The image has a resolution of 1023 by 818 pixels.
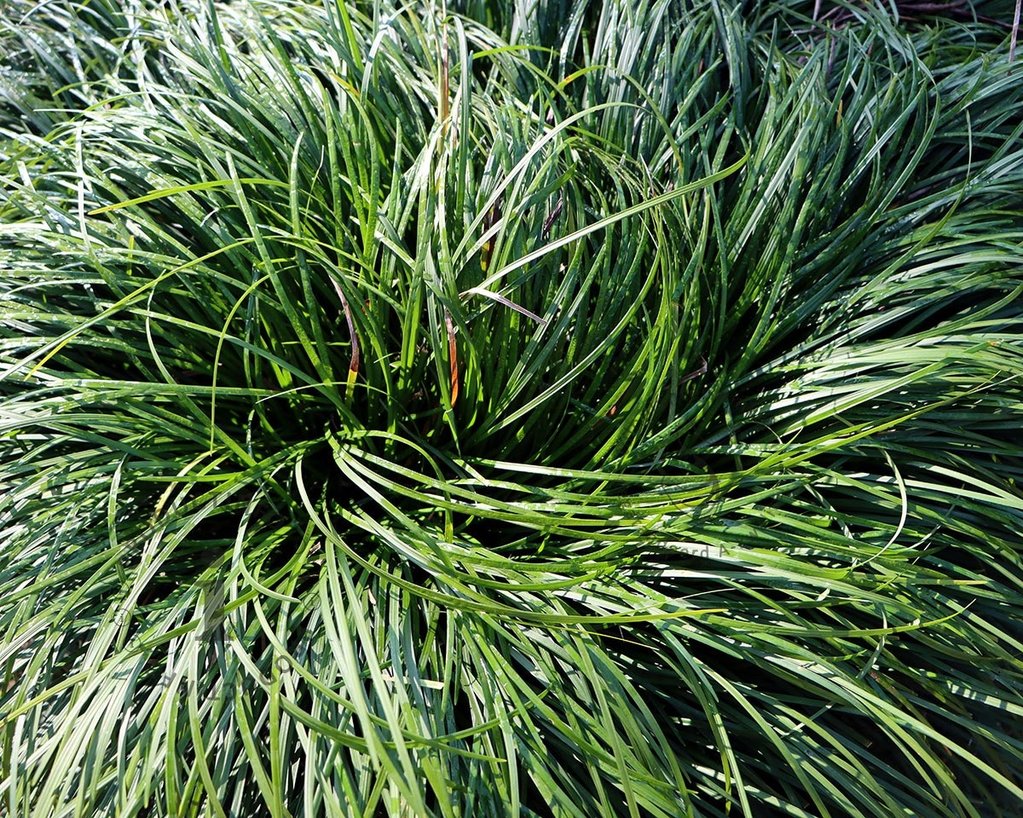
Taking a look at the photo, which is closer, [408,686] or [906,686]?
[408,686]

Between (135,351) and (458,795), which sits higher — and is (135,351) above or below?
above

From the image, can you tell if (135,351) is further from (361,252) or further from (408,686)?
(408,686)

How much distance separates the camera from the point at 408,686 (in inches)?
51.5

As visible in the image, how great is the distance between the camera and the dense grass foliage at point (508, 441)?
132 centimetres

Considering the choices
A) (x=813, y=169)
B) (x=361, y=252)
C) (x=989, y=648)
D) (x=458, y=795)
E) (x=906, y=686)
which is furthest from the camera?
(x=813, y=169)

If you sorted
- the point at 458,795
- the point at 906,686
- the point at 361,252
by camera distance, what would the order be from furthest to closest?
the point at 361,252 → the point at 906,686 → the point at 458,795

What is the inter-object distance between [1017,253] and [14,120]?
88.6 inches

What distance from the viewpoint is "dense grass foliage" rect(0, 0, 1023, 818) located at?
1.32 meters

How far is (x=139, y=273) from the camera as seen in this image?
170cm

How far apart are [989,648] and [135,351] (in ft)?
5.01

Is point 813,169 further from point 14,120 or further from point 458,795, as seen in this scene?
point 14,120

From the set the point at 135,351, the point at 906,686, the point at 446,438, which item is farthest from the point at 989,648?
the point at 135,351

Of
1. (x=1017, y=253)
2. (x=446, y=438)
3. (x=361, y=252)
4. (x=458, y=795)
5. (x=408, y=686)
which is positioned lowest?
(x=458, y=795)

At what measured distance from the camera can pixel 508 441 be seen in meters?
1.66
